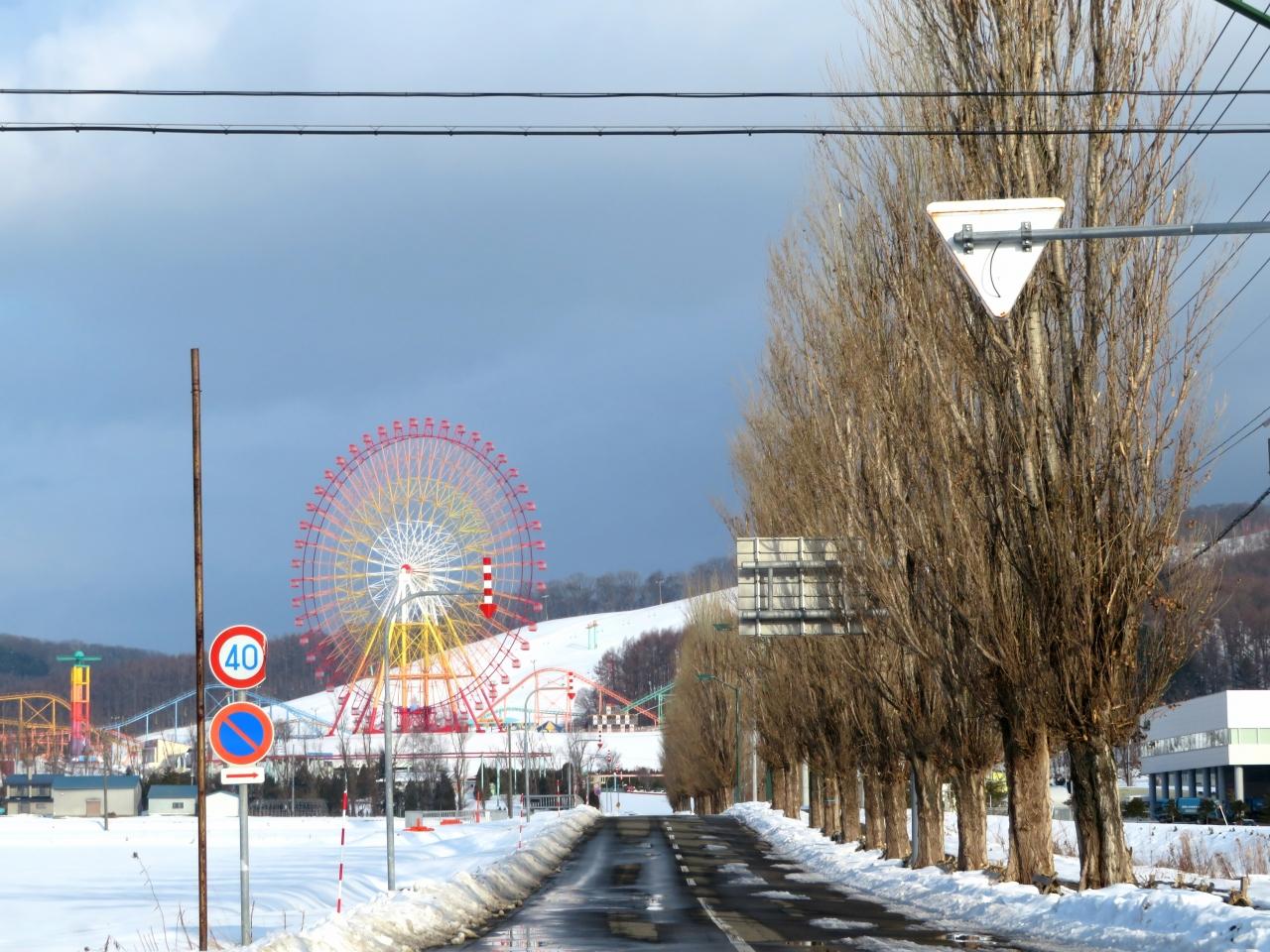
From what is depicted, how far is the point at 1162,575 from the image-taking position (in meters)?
20.6

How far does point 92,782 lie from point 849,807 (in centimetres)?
10092

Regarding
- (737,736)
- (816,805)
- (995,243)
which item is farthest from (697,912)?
(737,736)

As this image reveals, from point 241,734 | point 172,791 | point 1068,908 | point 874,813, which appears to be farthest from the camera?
point 172,791

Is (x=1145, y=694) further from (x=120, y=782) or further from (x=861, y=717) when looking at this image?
(x=120, y=782)

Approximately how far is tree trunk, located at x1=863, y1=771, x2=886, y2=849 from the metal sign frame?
27.0 ft

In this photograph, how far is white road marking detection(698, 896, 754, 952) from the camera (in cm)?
1747

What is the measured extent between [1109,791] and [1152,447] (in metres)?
4.57

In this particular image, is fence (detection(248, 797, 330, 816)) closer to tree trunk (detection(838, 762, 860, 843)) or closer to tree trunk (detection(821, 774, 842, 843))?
tree trunk (detection(821, 774, 842, 843))

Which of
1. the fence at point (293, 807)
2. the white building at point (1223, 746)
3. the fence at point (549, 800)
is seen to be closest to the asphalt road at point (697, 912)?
the white building at point (1223, 746)

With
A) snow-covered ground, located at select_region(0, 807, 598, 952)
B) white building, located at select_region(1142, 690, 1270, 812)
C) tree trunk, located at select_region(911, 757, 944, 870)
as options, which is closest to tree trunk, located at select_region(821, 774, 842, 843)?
snow-covered ground, located at select_region(0, 807, 598, 952)

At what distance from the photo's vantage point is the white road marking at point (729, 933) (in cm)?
1747

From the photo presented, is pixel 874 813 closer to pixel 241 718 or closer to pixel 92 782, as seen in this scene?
pixel 241 718

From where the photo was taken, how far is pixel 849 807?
4825 centimetres

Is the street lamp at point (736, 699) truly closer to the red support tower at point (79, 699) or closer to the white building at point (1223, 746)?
the white building at point (1223, 746)
